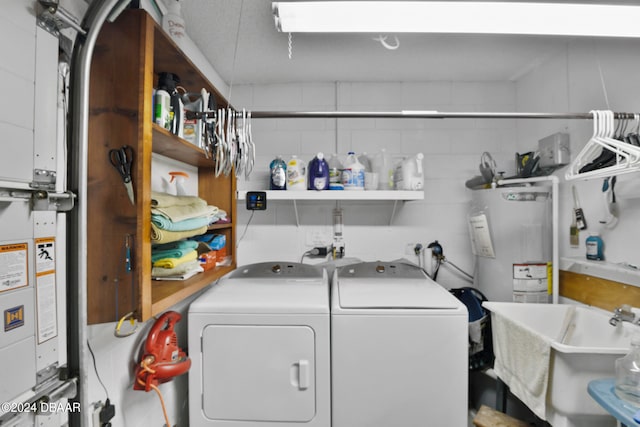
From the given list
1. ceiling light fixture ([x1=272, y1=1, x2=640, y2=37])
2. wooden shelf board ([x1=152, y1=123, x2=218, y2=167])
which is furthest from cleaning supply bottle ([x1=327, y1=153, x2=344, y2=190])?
ceiling light fixture ([x1=272, y1=1, x2=640, y2=37])

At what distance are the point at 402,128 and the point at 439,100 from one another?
1.28 ft

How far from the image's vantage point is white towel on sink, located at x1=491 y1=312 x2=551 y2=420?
1.28 metres

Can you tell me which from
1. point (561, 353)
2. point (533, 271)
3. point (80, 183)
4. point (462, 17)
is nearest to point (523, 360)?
point (561, 353)

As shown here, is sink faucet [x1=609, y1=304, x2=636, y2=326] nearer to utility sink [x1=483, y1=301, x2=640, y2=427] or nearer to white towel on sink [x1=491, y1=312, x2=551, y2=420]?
utility sink [x1=483, y1=301, x2=640, y2=427]

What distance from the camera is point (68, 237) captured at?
0.96 m

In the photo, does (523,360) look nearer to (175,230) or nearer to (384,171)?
Result: (384,171)

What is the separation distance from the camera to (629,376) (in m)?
1.09

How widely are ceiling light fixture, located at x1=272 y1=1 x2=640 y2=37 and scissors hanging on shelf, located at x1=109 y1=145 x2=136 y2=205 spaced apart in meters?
0.83

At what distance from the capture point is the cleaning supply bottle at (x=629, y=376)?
41.6 inches

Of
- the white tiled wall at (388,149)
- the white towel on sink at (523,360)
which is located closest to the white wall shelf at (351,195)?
the white tiled wall at (388,149)

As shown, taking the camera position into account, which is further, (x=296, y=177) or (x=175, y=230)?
(x=296, y=177)

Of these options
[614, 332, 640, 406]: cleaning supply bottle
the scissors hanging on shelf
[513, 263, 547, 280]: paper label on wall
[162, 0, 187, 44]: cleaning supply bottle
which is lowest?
[614, 332, 640, 406]: cleaning supply bottle

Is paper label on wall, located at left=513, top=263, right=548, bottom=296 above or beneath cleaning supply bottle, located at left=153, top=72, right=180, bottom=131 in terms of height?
beneath

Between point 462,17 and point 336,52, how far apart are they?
96 centimetres
